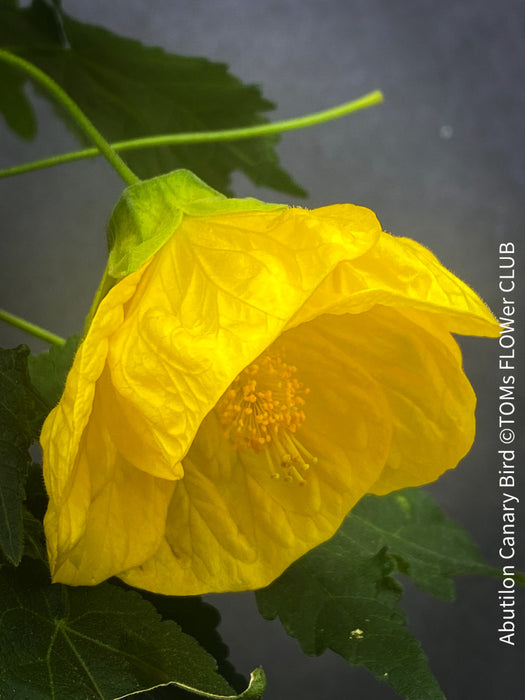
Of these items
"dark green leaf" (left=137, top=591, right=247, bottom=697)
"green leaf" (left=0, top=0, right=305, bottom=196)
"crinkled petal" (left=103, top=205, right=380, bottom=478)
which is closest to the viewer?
"crinkled petal" (left=103, top=205, right=380, bottom=478)

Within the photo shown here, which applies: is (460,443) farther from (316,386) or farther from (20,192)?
(20,192)

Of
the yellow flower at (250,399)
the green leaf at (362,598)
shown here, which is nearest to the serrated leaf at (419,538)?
the green leaf at (362,598)

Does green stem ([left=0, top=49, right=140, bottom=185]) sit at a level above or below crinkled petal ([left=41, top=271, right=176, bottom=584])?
above

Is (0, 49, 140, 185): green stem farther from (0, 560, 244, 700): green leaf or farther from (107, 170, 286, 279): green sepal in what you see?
(0, 560, 244, 700): green leaf

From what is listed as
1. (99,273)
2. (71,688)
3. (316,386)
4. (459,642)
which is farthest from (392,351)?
(459,642)

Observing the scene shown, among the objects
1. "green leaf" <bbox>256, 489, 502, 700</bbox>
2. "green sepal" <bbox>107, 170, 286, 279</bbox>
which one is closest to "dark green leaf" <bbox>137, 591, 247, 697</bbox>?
"green leaf" <bbox>256, 489, 502, 700</bbox>

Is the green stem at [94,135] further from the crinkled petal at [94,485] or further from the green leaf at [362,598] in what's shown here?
the green leaf at [362,598]

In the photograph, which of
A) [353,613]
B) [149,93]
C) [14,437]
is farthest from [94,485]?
[149,93]
